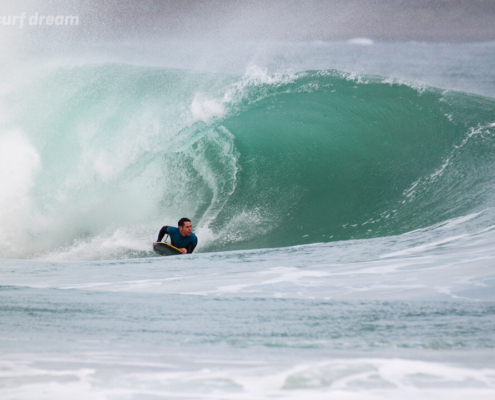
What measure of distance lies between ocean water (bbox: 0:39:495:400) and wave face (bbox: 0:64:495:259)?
2 centimetres

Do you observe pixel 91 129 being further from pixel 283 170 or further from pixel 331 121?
pixel 331 121

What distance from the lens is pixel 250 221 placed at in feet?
13.0

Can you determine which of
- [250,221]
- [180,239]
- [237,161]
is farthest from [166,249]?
[237,161]

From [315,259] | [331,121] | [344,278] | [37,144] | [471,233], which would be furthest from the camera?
[37,144]

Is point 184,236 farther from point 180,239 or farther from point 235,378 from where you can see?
point 235,378

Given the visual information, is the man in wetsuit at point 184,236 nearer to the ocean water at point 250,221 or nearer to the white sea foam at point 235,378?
the ocean water at point 250,221

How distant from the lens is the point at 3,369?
108cm

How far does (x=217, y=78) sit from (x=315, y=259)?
14.6ft

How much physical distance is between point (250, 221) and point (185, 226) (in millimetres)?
964

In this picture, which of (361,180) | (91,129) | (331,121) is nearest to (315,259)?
(361,180)

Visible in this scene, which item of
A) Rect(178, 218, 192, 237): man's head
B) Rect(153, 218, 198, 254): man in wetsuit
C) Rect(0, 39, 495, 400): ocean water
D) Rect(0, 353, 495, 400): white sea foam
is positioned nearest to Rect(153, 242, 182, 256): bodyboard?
Rect(153, 218, 198, 254): man in wetsuit

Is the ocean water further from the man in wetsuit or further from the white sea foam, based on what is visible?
the man in wetsuit

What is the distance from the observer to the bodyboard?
10.2 feet

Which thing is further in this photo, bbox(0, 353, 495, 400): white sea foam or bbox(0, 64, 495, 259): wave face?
bbox(0, 64, 495, 259): wave face
